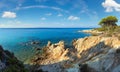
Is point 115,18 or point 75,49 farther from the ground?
point 115,18

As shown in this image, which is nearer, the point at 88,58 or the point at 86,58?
the point at 88,58

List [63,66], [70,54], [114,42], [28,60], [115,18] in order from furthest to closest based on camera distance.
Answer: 1. [115,18]
2. [28,60]
3. [70,54]
4. [114,42]
5. [63,66]

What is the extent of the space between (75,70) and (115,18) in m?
86.4

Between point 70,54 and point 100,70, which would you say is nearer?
point 100,70

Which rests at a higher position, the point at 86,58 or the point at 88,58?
the point at 88,58

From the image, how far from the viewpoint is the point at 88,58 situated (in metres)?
47.3

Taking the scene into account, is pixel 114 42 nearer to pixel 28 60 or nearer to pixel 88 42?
pixel 88 42

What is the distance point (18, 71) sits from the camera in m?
29.2

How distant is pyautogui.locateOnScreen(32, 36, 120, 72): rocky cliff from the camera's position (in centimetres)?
3847

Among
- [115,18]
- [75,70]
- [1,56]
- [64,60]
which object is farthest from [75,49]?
[115,18]

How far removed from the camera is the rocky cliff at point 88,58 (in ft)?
126

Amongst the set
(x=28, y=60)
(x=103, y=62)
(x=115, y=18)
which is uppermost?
(x=115, y=18)

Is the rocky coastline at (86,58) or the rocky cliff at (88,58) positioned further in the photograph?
the rocky cliff at (88,58)

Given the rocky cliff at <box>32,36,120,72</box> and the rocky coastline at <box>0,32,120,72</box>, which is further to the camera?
the rocky cliff at <box>32,36,120,72</box>
